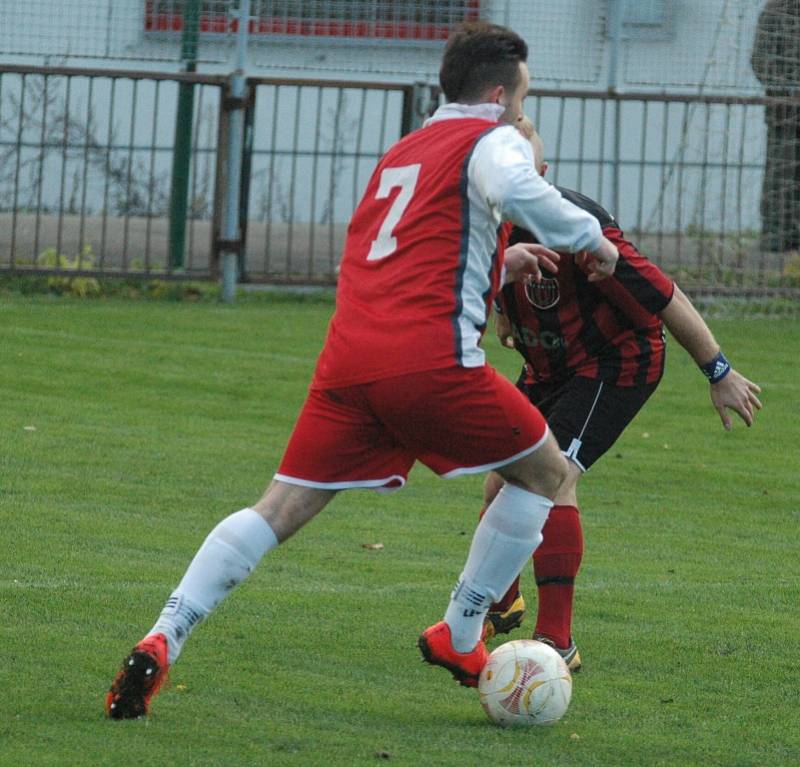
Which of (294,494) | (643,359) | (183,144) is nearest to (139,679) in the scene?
(294,494)

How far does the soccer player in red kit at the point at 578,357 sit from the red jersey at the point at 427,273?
81cm

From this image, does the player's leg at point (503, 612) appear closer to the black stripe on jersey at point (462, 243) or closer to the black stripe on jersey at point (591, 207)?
the black stripe on jersey at point (591, 207)

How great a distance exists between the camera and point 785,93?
15.2 meters

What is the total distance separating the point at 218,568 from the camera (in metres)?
4.34

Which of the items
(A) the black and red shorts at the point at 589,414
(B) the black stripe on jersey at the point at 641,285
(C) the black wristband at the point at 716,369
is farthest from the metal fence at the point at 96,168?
(C) the black wristband at the point at 716,369

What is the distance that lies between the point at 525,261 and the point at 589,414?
0.91 metres

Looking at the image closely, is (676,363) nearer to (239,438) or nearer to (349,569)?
(239,438)

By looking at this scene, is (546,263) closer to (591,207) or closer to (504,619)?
(591,207)

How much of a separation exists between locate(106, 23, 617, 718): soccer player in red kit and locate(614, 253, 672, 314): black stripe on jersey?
1.98ft

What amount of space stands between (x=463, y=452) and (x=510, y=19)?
1115cm

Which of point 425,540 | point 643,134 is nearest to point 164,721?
point 425,540

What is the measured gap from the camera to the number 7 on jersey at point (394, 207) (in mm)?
4301

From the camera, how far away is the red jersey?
421cm

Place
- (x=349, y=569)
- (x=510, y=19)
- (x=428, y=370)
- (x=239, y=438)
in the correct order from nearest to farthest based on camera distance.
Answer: (x=428, y=370)
(x=349, y=569)
(x=239, y=438)
(x=510, y=19)
